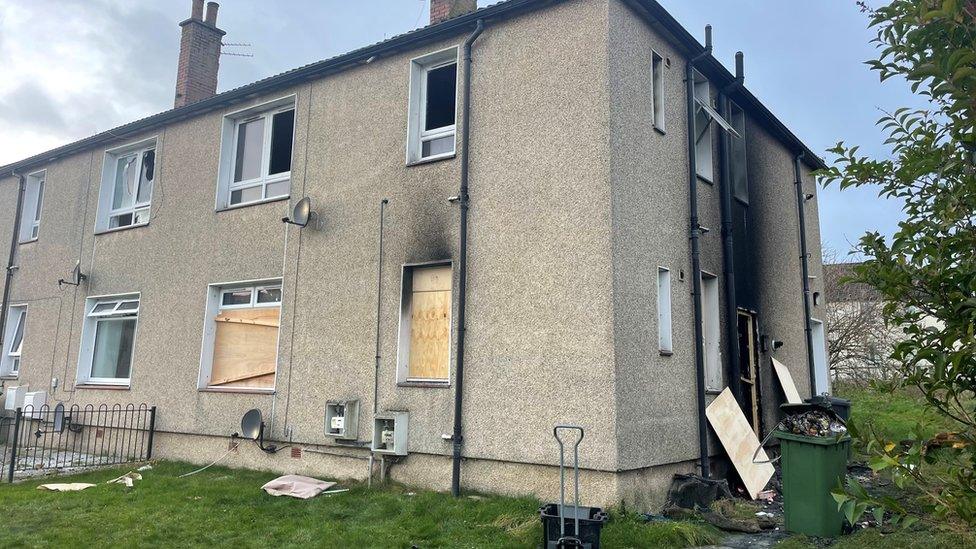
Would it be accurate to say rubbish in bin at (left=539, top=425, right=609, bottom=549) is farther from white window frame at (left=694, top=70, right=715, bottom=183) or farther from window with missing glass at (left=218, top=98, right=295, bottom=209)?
window with missing glass at (left=218, top=98, right=295, bottom=209)

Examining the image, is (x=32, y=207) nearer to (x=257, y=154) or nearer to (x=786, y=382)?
Result: (x=257, y=154)

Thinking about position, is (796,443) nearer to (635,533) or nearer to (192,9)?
(635,533)

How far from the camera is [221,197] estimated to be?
37.3 ft

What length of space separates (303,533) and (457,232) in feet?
12.3

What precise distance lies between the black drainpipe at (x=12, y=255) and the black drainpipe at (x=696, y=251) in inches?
537

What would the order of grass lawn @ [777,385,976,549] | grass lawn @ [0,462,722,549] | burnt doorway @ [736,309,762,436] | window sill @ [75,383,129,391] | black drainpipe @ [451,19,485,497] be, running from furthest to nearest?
window sill @ [75,383,129,391] < burnt doorway @ [736,309,762,436] < black drainpipe @ [451,19,485,497] < grass lawn @ [0,462,722,549] < grass lawn @ [777,385,976,549]

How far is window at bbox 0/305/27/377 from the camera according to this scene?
14438 millimetres

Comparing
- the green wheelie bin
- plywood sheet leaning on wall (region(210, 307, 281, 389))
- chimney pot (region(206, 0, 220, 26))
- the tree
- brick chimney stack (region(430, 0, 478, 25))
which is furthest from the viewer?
chimney pot (region(206, 0, 220, 26))

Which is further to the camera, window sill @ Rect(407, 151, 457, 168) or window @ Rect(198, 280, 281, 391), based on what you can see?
window @ Rect(198, 280, 281, 391)

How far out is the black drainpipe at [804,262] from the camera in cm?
1312

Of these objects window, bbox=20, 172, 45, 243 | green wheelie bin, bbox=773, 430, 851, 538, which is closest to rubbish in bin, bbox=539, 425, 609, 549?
green wheelie bin, bbox=773, 430, 851, 538

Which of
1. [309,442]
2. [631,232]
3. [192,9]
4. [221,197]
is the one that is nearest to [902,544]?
[631,232]

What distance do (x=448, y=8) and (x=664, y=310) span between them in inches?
228

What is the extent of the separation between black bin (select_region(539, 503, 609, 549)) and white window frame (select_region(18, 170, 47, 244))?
13711 millimetres
